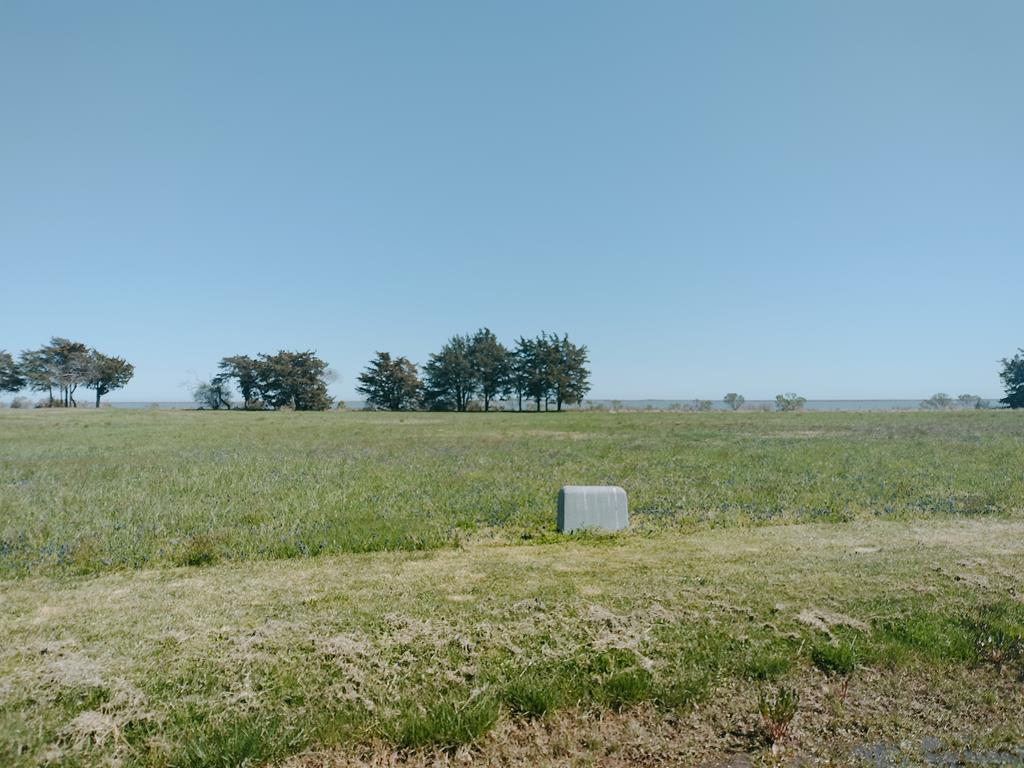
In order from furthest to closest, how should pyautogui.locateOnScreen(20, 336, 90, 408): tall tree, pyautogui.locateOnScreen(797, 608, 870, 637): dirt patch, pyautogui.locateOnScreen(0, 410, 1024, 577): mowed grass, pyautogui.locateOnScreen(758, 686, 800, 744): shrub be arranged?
pyautogui.locateOnScreen(20, 336, 90, 408): tall tree
pyautogui.locateOnScreen(0, 410, 1024, 577): mowed grass
pyautogui.locateOnScreen(797, 608, 870, 637): dirt patch
pyautogui.locateOnScreen(758, 686, 800, 744): shrub

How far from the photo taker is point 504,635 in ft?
16.1

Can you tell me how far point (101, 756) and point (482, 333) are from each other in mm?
83366

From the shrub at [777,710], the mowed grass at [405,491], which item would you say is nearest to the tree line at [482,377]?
the mowed grass at [405,491]

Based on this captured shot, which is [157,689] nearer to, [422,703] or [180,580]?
[422,703]

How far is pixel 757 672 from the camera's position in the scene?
4.49 m

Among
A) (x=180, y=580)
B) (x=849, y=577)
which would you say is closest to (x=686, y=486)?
(x=849, y=577)

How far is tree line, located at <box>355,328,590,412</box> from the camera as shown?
261 feet

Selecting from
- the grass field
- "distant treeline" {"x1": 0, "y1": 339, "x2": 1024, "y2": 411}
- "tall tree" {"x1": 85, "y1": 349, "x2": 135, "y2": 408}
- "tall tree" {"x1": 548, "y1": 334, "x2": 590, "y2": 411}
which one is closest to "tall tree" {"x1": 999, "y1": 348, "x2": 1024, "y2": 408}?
"distant treeline" {"x1": 0, "y1": 339, "x2": 1024, "y2": 411}

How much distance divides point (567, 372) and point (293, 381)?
3858 cm

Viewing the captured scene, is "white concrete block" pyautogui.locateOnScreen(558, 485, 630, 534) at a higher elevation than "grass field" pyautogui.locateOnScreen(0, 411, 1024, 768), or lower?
higher

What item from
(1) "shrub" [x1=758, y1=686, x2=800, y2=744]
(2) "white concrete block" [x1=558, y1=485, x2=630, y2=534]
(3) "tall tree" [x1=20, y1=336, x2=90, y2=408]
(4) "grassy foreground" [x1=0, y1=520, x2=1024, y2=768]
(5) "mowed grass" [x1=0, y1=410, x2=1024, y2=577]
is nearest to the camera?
(4) "grassy foreground" [x1=0, y1=520, x2=1024, y2=768]

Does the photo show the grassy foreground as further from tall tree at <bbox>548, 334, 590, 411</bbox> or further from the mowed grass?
tall tree at <bbox>548, 334, 590, 411</bbox>

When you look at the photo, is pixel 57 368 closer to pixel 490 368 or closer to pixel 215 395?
pixel 215 395

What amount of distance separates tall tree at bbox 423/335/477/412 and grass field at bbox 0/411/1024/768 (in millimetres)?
70313
